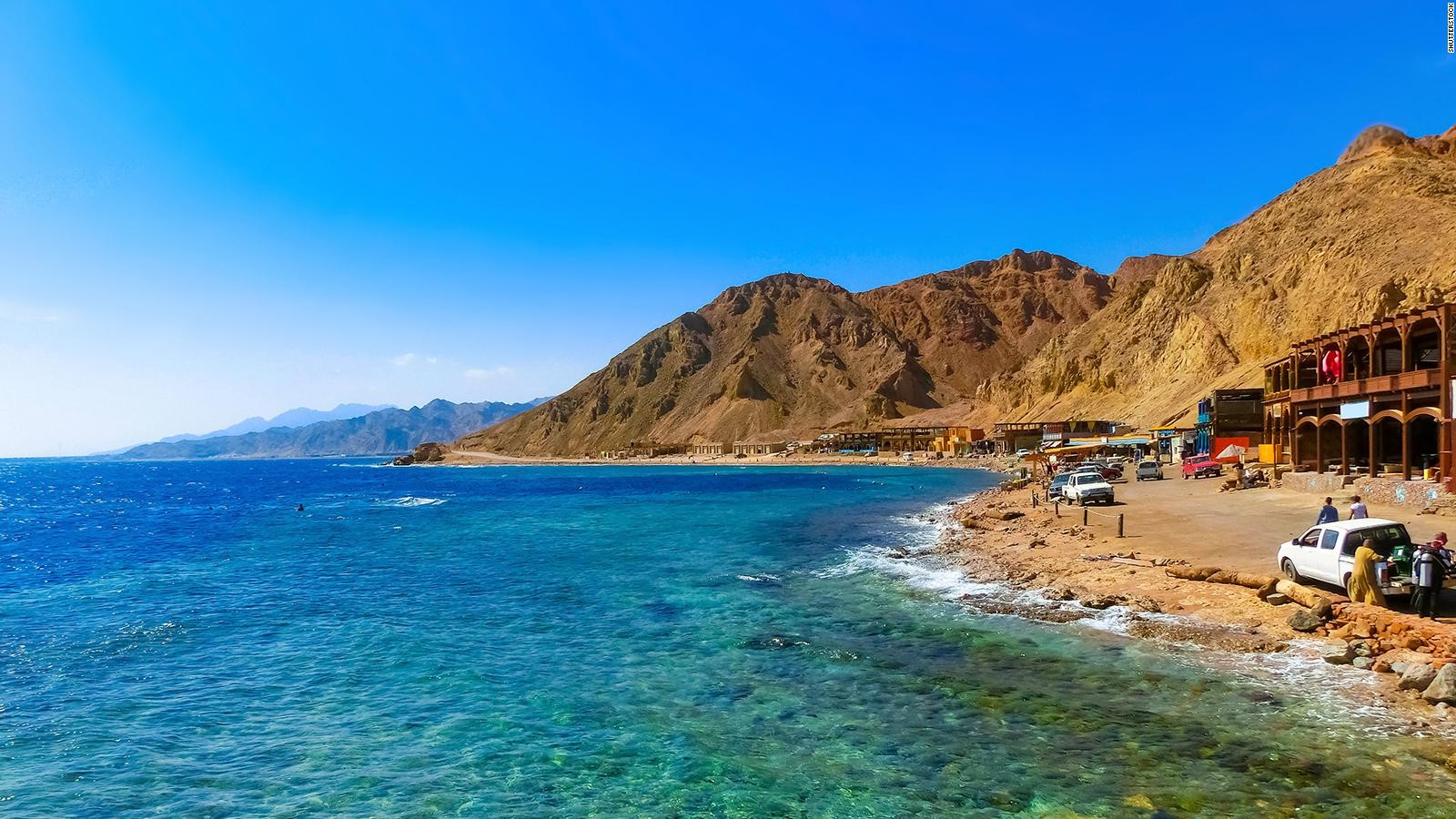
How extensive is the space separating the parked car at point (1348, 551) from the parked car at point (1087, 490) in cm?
2223

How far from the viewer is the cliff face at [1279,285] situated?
83.7m

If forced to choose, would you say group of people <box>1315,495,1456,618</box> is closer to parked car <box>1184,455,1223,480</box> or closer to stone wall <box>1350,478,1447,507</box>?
stone wall <box>1350,478,1447,507</box>

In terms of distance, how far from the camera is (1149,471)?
53.6m

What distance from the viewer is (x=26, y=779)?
11.6 meters

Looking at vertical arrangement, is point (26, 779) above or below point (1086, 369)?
below

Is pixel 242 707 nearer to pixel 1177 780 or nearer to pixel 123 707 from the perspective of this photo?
pixel 123 707

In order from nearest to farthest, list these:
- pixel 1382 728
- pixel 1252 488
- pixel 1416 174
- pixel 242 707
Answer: pixel 1382 728, pixel 242 707, pixel 1252 488, pixel 1416 174

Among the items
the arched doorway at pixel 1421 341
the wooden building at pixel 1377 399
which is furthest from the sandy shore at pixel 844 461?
the arched doorway at pixel 1421 341

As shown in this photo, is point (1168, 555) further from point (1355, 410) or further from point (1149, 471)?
point (1149, 471)

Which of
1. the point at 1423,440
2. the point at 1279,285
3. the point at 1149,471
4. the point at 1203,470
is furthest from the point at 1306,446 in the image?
the point at 1279,285

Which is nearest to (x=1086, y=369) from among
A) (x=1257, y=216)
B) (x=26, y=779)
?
(x=1257, y=216)

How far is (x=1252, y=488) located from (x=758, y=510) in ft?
97.0

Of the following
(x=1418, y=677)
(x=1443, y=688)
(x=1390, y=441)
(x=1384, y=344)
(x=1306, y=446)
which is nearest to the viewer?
(x=1443, y=688)

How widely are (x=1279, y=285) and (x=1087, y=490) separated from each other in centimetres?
7918
